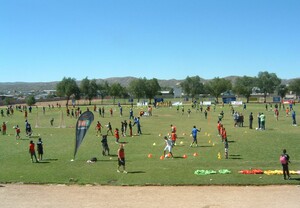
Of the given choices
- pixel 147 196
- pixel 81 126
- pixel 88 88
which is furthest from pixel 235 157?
pixel 88 88

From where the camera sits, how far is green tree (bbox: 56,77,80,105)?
132 meters

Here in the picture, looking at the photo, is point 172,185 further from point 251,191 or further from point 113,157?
point 113,157

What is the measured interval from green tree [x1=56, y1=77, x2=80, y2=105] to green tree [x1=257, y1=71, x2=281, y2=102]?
243 feet

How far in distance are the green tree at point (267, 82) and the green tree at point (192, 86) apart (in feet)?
94.5

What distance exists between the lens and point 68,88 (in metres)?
132

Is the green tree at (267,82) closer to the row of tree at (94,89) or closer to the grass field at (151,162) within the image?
the row of tree at (94,89)

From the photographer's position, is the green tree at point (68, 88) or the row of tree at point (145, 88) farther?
the row of tree at point (145, 88)

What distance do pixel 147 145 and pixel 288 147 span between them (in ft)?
33.8

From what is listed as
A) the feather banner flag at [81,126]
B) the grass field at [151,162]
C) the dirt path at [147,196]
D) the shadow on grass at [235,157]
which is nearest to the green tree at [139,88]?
the grass field at [151,162]

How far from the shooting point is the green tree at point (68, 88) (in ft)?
433

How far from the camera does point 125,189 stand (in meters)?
17.1

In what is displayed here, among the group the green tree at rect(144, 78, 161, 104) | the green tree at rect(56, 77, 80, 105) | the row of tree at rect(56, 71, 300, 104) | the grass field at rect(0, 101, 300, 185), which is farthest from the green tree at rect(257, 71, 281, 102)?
the grass field at rect(0, 101, 300, 185)

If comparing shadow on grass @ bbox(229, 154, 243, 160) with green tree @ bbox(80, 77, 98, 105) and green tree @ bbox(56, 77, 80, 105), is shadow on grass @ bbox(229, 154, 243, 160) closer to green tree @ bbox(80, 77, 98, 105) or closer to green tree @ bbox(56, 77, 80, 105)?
green tree @ bbox(56, 77, 80, 105)

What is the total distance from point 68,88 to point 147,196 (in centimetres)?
11949
